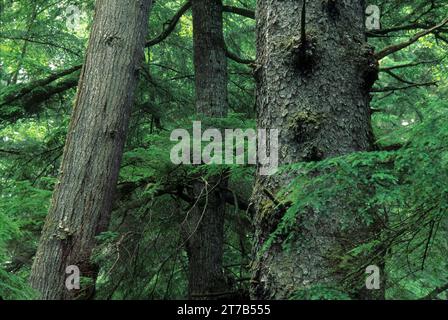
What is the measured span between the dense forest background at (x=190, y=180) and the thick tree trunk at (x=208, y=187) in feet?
0.52

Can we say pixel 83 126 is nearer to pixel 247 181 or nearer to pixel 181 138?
pixel 181 138

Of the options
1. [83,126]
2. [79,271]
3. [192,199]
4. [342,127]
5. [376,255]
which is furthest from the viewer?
[192,199]

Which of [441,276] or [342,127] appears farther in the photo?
[342,127]

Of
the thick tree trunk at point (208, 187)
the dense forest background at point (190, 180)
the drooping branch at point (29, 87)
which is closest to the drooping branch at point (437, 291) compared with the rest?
the dense forest background at point (190, 180)

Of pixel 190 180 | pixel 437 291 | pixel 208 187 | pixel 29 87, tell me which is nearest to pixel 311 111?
pixel 437 291

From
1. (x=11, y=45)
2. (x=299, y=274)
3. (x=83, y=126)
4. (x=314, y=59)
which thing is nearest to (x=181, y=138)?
(x=83, y=126)

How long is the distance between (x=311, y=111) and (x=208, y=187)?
2960mm

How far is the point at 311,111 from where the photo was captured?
2.67m

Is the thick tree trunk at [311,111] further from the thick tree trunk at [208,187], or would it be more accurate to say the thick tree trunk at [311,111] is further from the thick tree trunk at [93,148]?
the thick tree trunk at [208,187]

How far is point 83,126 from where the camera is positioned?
424cm

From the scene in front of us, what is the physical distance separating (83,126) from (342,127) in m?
2.49

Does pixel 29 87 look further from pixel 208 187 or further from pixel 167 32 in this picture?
pixel 208 187

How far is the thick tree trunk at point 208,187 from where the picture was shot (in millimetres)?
5504

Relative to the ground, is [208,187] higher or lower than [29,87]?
lower
